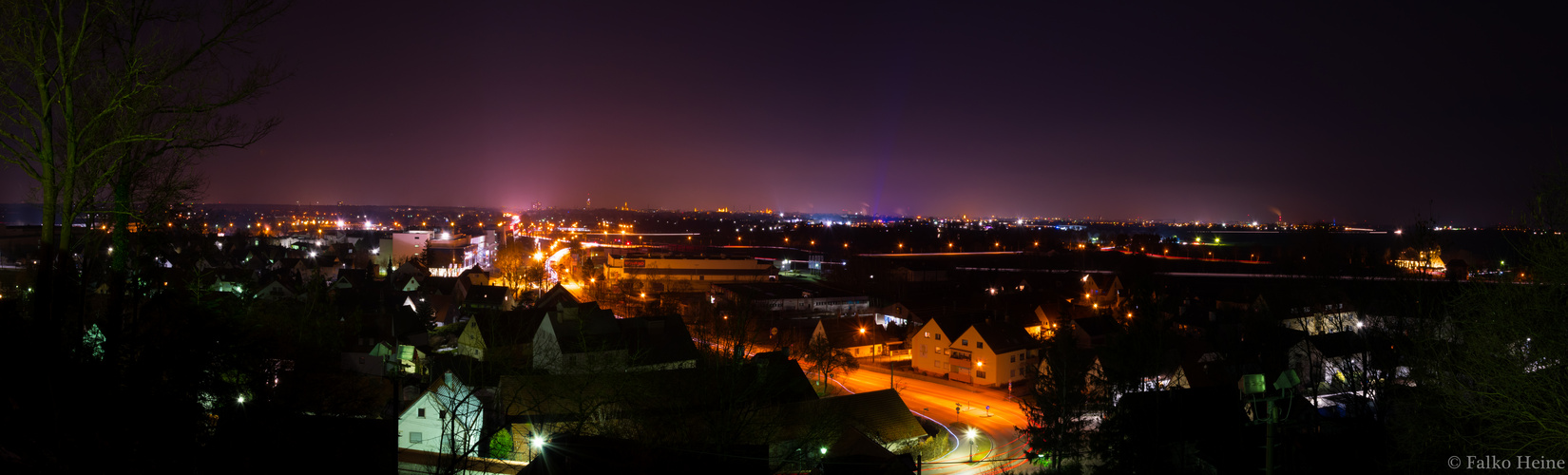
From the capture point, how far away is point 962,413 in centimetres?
1271

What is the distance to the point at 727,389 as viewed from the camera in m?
9.03

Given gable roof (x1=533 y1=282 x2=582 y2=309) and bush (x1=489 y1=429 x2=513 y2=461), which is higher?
gable roof (x1=533 y1=282 x2=582 y2=309)

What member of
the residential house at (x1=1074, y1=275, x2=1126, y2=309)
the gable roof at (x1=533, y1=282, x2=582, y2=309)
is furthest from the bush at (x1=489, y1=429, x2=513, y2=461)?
the residential house at (x1=1074, y1=275, x2=1126, y2=309)

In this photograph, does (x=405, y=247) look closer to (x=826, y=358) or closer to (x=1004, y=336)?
(x=826, y=358)

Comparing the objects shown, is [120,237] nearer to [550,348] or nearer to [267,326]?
[267,326]

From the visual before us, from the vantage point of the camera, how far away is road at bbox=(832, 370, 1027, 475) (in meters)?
10.1

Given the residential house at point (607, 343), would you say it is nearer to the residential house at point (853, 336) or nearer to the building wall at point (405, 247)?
the residential house at point (853, 336)

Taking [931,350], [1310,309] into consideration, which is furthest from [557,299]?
[1310,309]

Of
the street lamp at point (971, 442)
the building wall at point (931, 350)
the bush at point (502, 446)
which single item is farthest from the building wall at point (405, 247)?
the street lamp at point (971, 442)

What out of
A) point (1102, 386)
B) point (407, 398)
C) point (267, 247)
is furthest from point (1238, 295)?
point (267, 247)

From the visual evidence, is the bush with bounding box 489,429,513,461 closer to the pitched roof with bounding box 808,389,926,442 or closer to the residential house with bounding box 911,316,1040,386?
the pitched roof with bounding box 808,389,926,442

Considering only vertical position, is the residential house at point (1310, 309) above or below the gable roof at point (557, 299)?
above

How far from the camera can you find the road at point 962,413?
33.2 ft

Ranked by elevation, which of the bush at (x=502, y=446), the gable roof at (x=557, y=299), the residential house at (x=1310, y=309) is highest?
the residential house at (x=1310, y=309)
